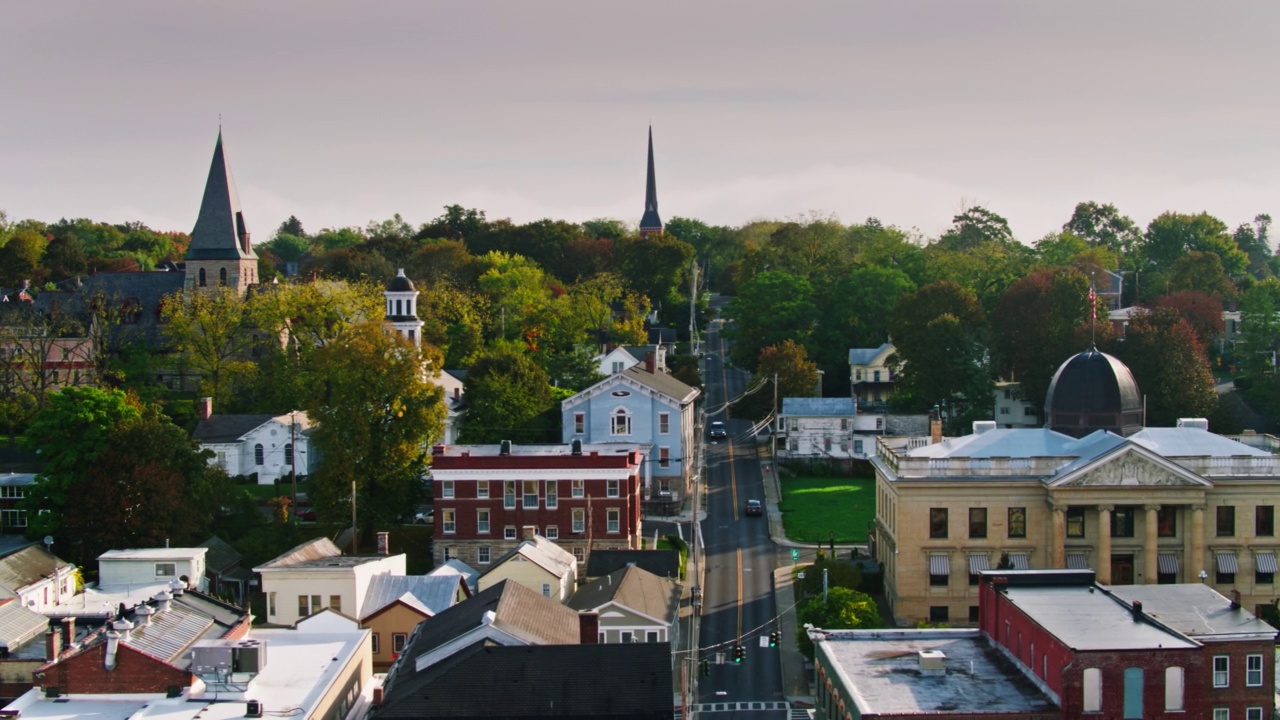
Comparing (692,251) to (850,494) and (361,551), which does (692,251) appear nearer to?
(850,494)

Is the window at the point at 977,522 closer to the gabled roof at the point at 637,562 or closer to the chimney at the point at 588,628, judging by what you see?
the gabled roof at the point at 637,562

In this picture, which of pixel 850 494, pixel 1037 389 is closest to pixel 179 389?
pixel 850 494

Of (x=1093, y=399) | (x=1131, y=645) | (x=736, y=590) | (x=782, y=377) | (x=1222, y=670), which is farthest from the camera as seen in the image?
(x=782, y=377)

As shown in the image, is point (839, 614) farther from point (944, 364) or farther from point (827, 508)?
point (944, 364)

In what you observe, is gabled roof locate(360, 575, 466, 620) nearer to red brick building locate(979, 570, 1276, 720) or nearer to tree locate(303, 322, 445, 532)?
tree locate(303, 322, 445, 532)

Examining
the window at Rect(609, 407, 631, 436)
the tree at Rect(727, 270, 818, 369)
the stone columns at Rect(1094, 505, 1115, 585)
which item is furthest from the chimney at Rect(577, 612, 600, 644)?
the tree at Rect(727, 270, 818, 369)

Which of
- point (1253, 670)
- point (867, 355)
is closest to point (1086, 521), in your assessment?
point (1253, 670)
